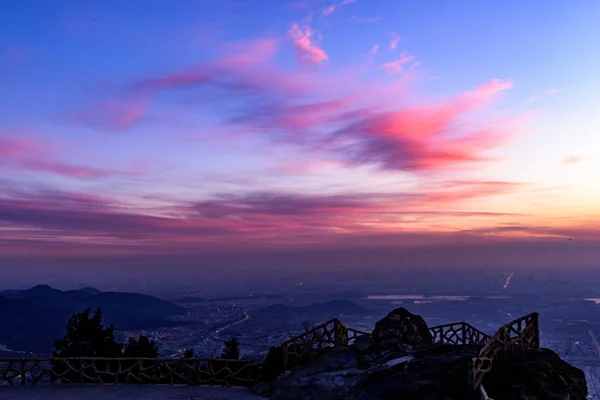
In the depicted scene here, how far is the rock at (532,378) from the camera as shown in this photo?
13.7 metres

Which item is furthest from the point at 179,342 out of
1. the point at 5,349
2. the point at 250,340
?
the point at 5,349

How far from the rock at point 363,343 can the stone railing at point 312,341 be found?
1.79 ft

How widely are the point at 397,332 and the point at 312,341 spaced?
12.1 ft

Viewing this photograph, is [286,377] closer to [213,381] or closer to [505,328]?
[213,381]

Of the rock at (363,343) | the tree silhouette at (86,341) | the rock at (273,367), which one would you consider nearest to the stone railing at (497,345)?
the rock at (363,343)

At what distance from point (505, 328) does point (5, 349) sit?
587ft

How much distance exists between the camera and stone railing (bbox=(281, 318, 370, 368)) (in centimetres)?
1973

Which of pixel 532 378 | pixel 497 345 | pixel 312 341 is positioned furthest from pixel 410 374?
pixel 312 341

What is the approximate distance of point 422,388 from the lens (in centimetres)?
1409

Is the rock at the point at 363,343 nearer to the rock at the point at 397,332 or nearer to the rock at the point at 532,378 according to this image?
the rock at the point at 397,332

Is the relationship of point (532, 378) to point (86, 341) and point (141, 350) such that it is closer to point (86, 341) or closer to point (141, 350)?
point (141, 350)

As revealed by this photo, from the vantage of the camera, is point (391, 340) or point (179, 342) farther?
point (179, 342)

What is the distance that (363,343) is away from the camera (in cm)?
1958

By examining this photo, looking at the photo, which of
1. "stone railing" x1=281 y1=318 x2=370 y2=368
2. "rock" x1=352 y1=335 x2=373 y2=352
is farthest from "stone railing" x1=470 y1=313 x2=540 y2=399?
"stone railing" x1=281 y1=318 x2=370 y2=368
